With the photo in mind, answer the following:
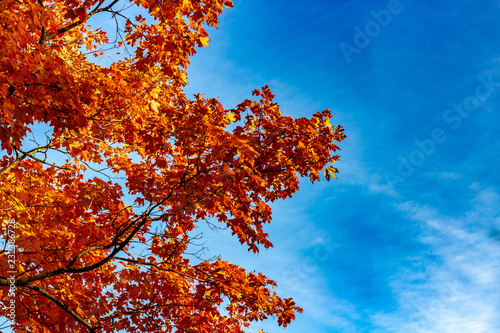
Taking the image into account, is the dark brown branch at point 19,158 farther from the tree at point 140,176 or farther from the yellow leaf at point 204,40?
the yellow leaf at point 204,40

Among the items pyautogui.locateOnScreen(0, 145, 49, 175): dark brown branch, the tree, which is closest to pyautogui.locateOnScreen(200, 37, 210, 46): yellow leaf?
the tree

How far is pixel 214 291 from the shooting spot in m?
8.55

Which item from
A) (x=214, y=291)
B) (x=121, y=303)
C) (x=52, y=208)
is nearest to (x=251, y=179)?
(x=214, y=291)

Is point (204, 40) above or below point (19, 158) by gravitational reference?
above

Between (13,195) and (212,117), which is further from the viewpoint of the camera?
(13,195)

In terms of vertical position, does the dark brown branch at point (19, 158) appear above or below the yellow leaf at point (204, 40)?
below

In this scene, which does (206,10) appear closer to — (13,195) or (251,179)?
(251,179)

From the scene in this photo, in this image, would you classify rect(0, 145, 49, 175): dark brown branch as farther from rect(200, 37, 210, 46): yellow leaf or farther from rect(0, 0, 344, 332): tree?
rect(200, 37, 210, 46): yellow leaf

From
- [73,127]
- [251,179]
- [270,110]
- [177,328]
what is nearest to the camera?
[73,127]

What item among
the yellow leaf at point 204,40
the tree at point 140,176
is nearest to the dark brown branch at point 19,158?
the tree at point 140,176

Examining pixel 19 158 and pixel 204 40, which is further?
pixel 19 158

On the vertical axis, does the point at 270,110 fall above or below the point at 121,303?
above

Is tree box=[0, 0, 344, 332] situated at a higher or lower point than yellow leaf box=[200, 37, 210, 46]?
lower

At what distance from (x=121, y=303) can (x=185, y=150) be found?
18.5 ft
